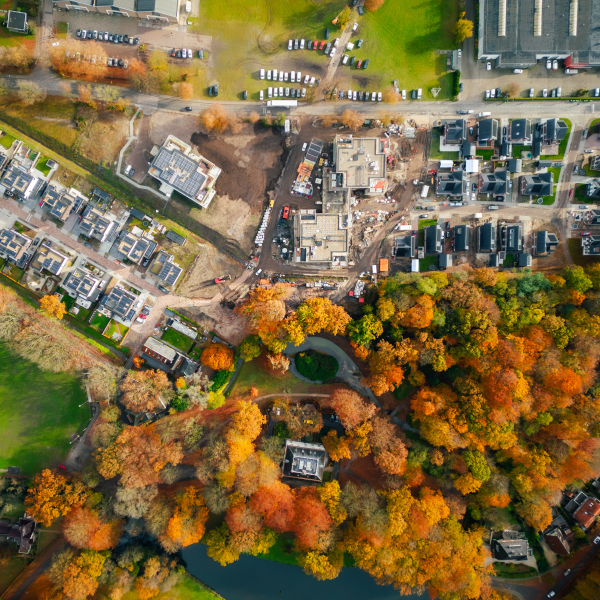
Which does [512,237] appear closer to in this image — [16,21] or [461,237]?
[461,237]

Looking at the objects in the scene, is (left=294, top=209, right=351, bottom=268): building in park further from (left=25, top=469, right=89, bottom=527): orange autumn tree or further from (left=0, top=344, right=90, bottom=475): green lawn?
(left=25, top=469, right=89, bottom=527): orange autumn tree

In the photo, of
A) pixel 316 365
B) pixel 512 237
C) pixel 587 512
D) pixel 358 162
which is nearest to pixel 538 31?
pixel 512 237

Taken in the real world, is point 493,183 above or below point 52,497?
above

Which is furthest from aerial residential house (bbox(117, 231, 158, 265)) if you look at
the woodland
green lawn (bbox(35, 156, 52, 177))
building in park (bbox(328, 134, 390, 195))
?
building in park (bbox(328, 134, 390, 195))

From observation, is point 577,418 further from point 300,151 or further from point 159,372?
point 159,372

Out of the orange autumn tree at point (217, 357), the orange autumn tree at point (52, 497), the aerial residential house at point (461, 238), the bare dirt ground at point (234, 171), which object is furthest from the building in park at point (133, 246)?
the aerial residential house at point (461, 238)

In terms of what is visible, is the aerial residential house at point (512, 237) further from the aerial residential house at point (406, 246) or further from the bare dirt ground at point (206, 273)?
the bare dirt ground at point (206, 273)
